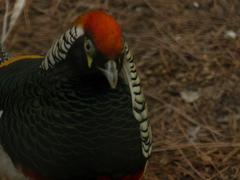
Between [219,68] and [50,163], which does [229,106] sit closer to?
[219,68]

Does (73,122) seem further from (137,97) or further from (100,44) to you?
(100,44)

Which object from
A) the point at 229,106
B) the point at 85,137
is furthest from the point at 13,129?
the point at 229,106

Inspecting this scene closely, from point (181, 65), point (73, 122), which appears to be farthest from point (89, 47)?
point (181, 65)

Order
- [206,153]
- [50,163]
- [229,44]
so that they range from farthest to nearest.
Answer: [229,44]
[206,153]
[50,163]

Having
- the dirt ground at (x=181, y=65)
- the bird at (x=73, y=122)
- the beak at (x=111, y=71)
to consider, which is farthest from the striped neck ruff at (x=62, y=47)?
the dirt ground at (x=181, y=65)

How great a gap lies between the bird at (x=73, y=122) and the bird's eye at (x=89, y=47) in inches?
3.9

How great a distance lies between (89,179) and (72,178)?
0.22 ft

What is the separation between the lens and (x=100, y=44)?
2131mm

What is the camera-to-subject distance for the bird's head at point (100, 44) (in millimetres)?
2125

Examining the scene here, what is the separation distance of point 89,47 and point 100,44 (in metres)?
0.07

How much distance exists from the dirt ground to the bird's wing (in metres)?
0.67

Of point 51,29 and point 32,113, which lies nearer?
point 32,113

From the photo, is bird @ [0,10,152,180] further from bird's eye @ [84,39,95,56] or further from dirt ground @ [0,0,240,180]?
dirt ground @ [0,0,240,180]

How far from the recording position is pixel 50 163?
2.47m
